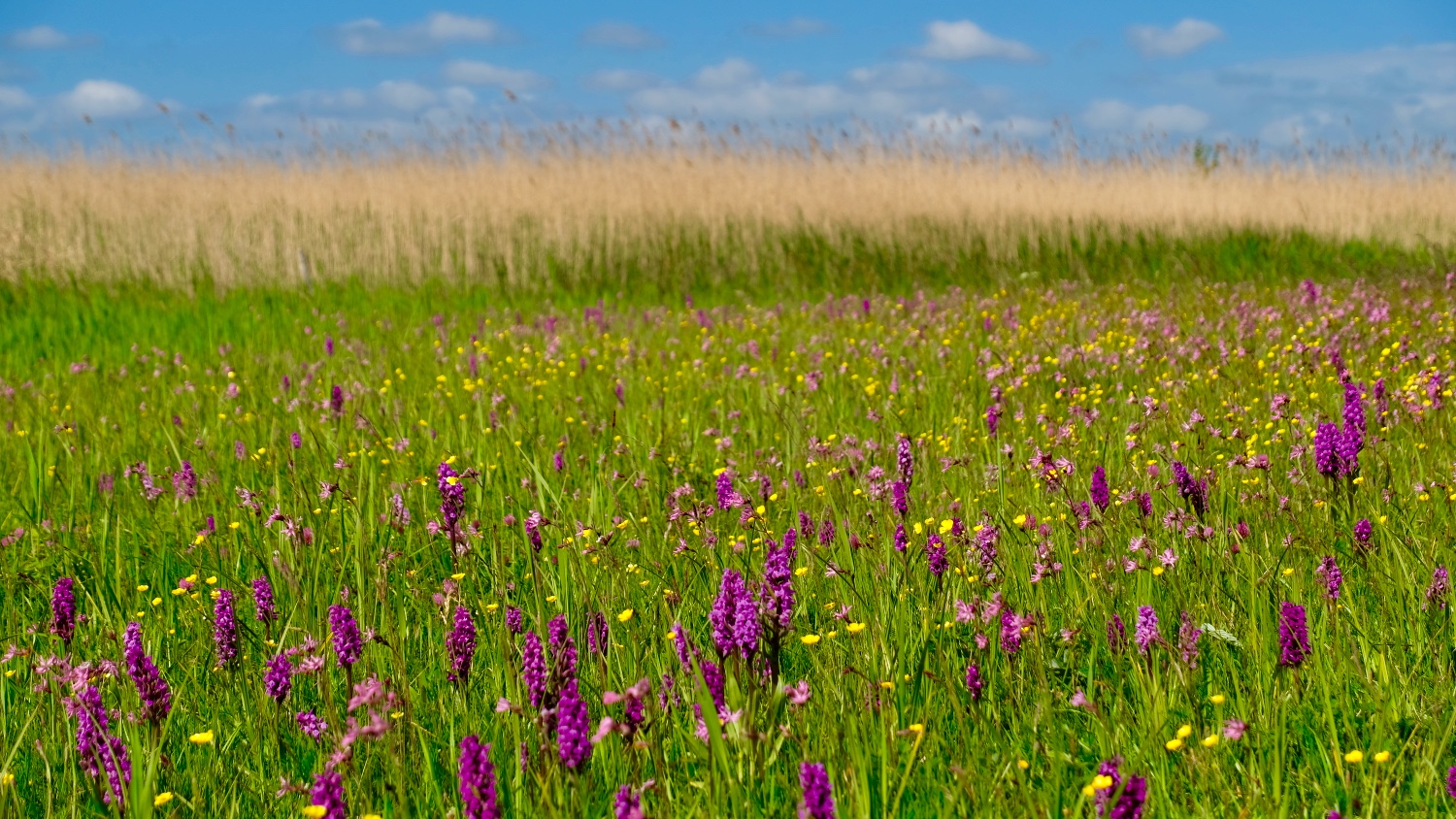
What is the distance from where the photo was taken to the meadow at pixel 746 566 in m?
1.87

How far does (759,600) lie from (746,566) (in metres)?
0.92

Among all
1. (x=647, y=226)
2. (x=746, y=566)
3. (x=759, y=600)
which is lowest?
(x=746, y=566)

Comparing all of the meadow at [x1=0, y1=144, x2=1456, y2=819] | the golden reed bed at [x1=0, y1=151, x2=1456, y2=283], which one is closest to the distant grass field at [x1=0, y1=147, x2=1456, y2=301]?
the golden reed bed at [x1=0, y1=151, x2=1456, y2=283]

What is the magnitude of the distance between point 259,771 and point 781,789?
3.01ft

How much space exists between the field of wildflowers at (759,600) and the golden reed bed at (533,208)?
7599mm

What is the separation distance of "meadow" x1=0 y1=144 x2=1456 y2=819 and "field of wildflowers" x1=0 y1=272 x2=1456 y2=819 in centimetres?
1

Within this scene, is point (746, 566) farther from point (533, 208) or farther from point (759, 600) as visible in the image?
point (533, 208)

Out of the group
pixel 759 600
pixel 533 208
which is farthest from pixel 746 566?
pixel 533 208

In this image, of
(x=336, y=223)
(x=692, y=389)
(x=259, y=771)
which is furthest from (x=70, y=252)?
(x=259, y=771)

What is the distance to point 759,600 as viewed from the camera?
206 cm

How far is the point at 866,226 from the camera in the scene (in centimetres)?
1421

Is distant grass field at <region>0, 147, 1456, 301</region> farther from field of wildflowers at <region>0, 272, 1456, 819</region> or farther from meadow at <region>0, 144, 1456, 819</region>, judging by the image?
field of wildflowers at <region>0, 272, 1456, 819</region>

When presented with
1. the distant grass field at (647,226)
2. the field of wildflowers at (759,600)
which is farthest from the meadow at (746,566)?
the distant grass field at (647,226)

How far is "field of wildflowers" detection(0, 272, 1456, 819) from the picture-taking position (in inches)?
72.6
